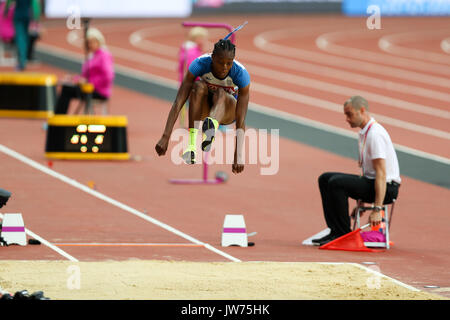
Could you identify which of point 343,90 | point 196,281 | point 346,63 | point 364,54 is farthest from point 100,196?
point 364,54

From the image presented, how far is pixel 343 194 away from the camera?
36.4 feet

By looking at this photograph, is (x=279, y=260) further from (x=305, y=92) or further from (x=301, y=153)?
(x=305, y=92)

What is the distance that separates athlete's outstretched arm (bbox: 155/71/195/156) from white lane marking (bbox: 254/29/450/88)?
56.1 feet

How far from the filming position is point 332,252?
435 inches

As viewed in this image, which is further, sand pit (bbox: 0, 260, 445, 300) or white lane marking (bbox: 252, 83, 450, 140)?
white lane marking (bbox: 252, 83, 450, 140)

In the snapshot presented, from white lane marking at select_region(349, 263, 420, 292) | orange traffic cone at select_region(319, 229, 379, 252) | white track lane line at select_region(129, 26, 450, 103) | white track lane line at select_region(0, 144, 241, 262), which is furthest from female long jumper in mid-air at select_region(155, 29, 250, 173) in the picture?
white track lane line at select_region(129, 26, 450, 103)

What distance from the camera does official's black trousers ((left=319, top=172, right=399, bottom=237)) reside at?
36.4 feet

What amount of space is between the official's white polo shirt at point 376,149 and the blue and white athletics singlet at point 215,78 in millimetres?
2502

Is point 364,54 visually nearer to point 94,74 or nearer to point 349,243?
point 94,74

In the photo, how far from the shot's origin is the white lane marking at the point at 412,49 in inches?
1183

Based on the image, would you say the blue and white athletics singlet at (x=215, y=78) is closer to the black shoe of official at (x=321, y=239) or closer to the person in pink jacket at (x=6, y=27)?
the black shoe of official at (x=321, y=239)

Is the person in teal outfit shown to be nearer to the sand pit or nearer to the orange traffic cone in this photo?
the orange traffic cone

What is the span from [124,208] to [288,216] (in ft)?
6.33
